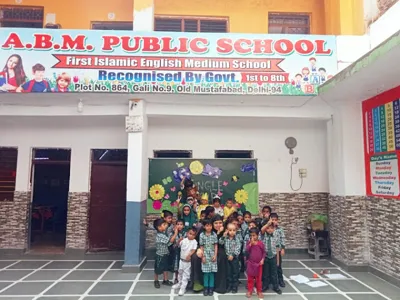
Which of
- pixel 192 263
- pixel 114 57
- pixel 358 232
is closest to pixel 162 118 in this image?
pixel 114 57

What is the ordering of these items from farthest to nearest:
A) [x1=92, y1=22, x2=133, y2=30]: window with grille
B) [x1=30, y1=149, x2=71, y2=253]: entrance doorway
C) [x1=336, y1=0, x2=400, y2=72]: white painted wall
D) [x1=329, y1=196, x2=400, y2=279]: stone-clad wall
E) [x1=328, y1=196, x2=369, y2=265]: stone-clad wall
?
[x1=92, y1=22, x2=133, y2=30]: window with grille, [x1=30, y1=149, x2=71, y2=253]: entrance doorway, [x1=328, y1=196, x2=369, y2=265]: stone-clad wall, [x1=336, y1=0, x2=400, y2=72]: white painted wall, [x1=329, y1=196, x2=400, y2=279]: stone-clad wall

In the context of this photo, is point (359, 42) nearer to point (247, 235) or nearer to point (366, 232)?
point (366, 232)

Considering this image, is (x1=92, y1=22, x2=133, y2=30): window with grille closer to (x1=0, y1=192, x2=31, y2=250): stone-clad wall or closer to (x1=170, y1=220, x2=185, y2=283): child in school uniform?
(x1=0, y1=192, x2=31, y2=250): stone-clad wall

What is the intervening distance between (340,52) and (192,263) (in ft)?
→ 14.3

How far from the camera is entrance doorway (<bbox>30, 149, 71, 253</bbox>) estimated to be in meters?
7.24

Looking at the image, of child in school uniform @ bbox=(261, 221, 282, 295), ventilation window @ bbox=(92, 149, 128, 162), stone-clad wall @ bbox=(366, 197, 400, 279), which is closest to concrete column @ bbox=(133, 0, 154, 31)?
ventilation window @ bbox=(92, 149, 128, 162)

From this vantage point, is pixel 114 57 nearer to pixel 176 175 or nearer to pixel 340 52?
pixel 176 175

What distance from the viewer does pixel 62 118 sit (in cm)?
686

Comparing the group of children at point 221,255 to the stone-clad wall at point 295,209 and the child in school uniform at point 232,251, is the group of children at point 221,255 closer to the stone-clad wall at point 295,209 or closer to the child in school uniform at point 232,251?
the child in school uniform at point 232,251

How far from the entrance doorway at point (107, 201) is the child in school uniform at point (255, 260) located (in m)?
3.44

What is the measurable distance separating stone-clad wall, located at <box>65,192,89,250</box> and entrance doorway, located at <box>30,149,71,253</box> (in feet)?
1.82

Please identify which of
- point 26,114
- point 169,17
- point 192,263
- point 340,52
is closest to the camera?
point 192,263

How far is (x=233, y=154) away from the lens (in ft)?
23.4

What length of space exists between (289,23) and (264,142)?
118 inches
